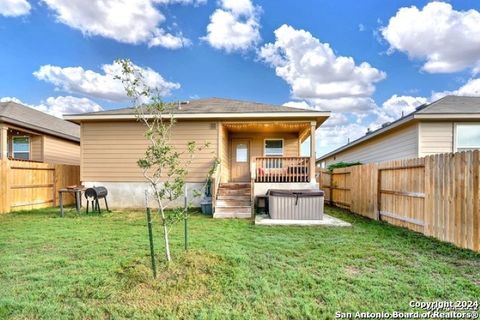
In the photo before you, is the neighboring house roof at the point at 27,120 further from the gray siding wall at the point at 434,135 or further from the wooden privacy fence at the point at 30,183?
the gray siding wall at the point at 434,135

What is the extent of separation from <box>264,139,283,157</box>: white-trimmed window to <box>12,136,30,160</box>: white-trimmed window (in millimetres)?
11392

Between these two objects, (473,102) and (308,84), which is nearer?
(473,102)

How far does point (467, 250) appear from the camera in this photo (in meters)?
4.84

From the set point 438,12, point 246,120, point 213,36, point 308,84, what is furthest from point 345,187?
point 308,84

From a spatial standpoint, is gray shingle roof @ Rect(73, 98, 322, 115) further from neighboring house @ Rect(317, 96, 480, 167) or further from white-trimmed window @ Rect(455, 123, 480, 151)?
white-trimmed window @ Rect(455, 123, 480, 151)

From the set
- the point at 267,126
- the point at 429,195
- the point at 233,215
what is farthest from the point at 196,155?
the point at 429,195

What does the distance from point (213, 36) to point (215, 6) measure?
4.86 ft

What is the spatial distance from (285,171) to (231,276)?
7224mm

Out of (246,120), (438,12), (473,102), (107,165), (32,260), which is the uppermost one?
(438,12)

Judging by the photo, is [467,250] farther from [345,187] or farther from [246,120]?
[246,120]

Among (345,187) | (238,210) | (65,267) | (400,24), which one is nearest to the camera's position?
(65,267)

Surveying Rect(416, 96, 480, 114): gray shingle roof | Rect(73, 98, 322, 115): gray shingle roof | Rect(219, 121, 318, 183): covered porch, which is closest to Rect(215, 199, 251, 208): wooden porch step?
Rect(219, 121, 318, 183): covered porch

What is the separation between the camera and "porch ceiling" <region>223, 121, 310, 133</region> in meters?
11.1

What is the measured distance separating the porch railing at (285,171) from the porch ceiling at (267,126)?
141 cm
